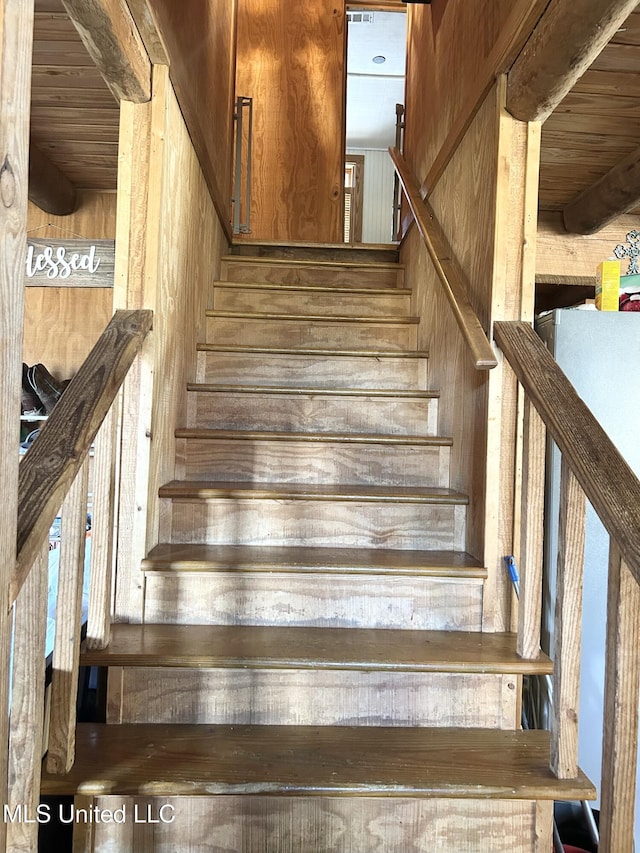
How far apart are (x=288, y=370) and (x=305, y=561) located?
990mm

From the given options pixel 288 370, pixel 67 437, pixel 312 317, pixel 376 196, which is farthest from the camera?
pixel 376 196

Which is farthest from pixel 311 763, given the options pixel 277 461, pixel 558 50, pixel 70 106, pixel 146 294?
pixel 70 106

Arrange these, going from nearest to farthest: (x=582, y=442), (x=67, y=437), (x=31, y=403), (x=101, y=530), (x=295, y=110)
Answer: (x=67, y=437)
(x=582, y=442)
(x=101, y=530)
(x=31, y=403)
(x=295, y=110)

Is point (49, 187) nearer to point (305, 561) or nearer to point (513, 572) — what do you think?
point (305, 561)

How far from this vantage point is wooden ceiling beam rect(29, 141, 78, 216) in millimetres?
2936

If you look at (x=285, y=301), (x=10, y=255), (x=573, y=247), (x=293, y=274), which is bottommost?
(x=10, y=255)

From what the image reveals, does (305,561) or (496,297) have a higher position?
(496,297)

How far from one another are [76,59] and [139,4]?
817 millimetres

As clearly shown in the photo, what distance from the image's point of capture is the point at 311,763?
49.1 inches

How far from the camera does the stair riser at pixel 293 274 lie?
311 centimetres

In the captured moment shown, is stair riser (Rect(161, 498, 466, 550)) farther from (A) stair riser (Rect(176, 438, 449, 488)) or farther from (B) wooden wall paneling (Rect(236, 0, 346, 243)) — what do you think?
(B) wooden wall paneling (Rect(236, 0, 346, 243))

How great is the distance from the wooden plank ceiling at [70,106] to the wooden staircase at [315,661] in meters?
1.26

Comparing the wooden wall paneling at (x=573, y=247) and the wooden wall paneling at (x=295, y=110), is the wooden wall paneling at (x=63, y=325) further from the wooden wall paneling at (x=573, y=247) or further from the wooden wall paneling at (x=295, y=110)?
the wooden wall paneling at (x=573, y=247)

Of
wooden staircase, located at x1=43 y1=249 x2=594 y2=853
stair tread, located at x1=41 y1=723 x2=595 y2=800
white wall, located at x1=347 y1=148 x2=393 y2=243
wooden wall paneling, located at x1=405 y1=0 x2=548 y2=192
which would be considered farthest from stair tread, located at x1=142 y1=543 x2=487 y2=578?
white wall, located at x1=347 y1=148 x2=393 y2=243
